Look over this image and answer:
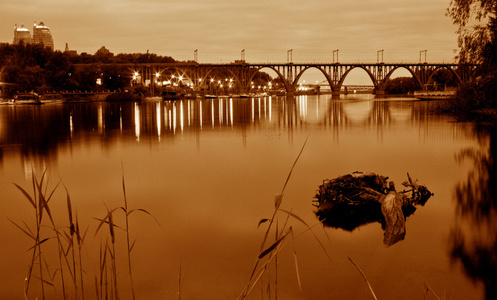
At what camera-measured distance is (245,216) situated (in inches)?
563

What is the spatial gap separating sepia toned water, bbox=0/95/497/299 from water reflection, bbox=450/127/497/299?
5 cm

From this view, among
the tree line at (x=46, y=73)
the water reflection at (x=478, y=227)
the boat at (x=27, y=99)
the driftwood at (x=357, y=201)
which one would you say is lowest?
the water reflection at (x=478, y=227)

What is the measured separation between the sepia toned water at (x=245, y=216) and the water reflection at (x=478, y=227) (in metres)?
0.05

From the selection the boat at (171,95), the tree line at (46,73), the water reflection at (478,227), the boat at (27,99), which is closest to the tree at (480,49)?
the water reflection at (478,227)

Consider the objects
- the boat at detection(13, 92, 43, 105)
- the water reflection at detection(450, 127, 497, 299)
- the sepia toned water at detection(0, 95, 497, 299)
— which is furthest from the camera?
the boat at detection(13, 92, 43, 105)

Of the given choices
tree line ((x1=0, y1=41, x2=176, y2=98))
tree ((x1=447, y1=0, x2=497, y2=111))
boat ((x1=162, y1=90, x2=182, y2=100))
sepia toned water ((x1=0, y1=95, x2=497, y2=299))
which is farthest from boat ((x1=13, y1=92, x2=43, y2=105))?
tree ((x1=447, y1=0, x2=497, y2=111))

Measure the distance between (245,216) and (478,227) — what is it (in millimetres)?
6052

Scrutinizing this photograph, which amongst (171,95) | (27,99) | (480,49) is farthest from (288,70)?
(480,49)

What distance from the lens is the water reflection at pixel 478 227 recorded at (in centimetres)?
1032

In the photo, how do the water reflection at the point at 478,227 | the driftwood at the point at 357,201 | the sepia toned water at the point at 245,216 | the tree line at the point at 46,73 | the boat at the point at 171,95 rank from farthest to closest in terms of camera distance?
the boat at the point at 171,95
the tree line at the point at 46,73
the driftwood at the point at 357,201
the water reflection at the point at 478,227
the sepia toned water at the point at 245,216

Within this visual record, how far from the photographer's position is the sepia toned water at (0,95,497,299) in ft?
32.0

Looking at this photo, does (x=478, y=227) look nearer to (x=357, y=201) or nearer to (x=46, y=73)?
Result: (x=357, y=201)

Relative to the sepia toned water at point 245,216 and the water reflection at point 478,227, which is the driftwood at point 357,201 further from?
the water reflection at point 478,227

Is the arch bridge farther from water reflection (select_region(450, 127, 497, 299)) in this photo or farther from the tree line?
water reflection (select_region(450, 127, 497, 299))
